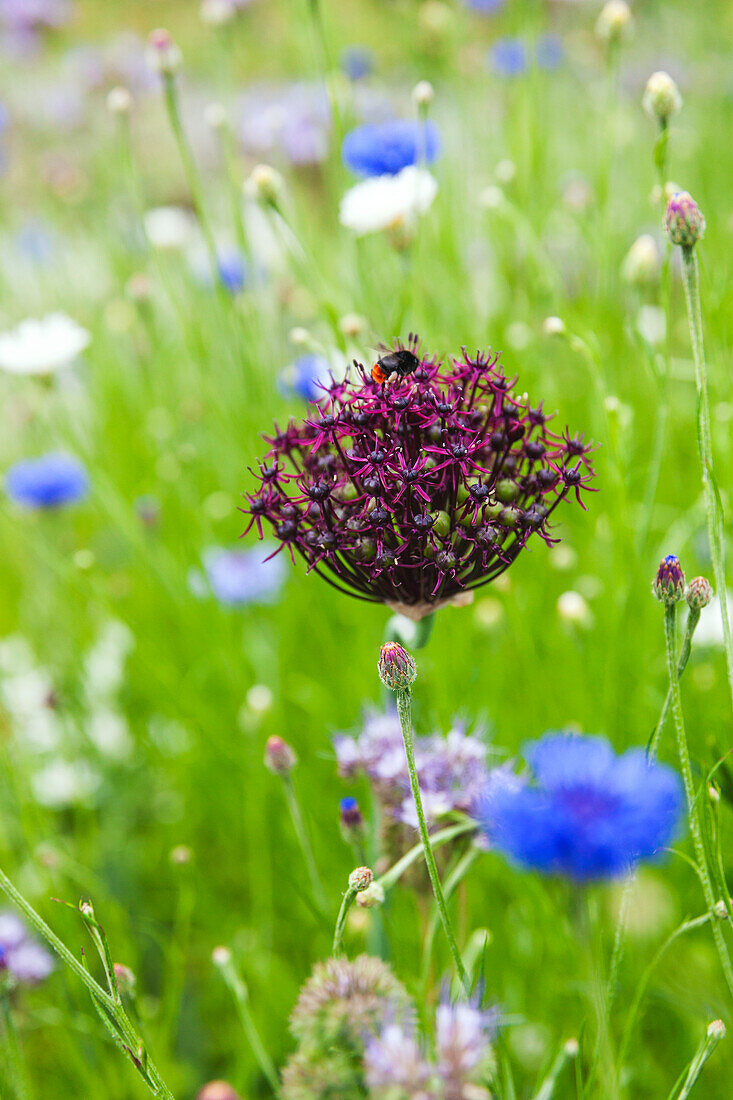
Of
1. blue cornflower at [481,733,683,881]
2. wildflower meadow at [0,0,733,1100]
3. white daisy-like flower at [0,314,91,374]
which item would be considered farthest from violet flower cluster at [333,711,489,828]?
white daisy-like flower at [0,314,91,374]

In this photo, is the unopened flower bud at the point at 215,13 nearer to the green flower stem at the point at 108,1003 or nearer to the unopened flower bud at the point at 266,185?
the unopened flower bud at the point at 266,185

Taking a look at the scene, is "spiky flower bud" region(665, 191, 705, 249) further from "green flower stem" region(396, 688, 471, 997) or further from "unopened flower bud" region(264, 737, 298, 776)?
"unopened flower bud" region(264, 737, 298, 776)

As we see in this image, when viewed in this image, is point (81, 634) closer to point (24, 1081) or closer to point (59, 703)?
point (59, 703)

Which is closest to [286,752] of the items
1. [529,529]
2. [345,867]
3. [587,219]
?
[529,529]

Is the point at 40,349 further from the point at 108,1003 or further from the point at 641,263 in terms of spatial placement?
the point at 108,1003

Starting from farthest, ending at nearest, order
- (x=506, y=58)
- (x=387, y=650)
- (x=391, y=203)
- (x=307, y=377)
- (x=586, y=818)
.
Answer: (x=506, y=58)
(x=307, y=377)
(x=391, y=203)
(x=387, y=650)
(x=586, y=818)

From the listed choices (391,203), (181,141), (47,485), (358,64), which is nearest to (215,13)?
(181,141)

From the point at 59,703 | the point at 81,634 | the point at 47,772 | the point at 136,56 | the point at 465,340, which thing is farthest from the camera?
the point at 136,56
